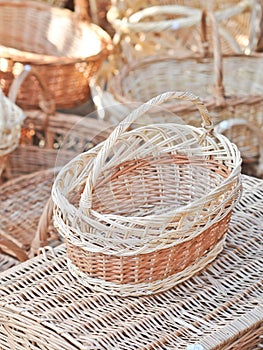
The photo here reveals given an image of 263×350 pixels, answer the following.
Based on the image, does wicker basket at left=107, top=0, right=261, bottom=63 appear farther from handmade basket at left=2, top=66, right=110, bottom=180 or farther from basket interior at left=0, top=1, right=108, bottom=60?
handmade basket at left=2, top=66, right=110, bottom=180

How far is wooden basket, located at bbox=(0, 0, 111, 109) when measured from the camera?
2404mm

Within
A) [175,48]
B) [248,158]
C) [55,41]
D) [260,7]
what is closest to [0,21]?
[55,41]

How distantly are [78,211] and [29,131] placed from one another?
1.07 meters

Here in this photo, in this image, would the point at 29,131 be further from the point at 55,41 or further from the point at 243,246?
the point at 243,246

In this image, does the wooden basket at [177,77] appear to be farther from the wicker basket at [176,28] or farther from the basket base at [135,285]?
the basket base at [135,285]

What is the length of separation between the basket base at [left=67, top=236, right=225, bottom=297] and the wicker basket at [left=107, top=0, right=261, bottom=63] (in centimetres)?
116

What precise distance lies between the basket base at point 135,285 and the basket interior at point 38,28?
1514 mm

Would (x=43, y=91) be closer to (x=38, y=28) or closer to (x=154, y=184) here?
(x=38, y=28)

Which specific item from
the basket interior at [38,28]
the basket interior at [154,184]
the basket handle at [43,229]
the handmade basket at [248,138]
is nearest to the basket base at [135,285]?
the basket interior at [154,184]

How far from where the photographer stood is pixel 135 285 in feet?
4.45

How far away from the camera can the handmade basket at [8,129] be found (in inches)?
78.6

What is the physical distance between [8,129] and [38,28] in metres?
0.93

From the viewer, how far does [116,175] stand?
151 centimetres

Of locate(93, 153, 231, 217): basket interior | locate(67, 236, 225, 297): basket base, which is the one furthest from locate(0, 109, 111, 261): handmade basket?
locate(67, 236, 225, 297): basket base
